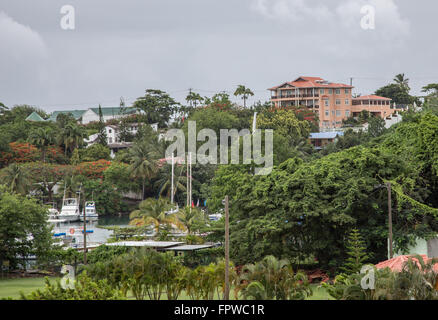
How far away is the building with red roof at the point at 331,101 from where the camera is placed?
274 ft

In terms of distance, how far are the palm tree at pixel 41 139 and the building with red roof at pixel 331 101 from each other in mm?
30972

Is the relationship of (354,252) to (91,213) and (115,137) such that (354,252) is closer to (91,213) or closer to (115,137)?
→ (91,213)

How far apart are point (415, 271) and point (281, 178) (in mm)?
10725

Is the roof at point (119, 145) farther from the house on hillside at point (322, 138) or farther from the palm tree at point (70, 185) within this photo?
the house on hillside at point (322, 138)

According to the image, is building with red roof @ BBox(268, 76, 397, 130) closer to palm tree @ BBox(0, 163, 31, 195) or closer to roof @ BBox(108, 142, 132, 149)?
roof @ BBox(108, 142, 132, 149)

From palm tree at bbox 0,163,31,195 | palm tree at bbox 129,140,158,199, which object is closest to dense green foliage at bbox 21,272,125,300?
palm tree at bbox 0,163,31,195

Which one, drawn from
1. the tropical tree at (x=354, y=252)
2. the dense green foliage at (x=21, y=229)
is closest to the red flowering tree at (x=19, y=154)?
the dense green foliage at (x=21, y=229)

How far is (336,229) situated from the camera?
24188mm

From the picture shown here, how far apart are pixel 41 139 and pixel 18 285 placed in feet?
126

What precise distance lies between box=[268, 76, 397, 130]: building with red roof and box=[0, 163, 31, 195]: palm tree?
129 ft

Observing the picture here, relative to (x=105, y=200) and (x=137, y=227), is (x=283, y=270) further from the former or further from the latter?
(x=105, y=200)
